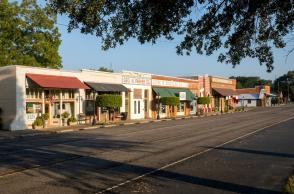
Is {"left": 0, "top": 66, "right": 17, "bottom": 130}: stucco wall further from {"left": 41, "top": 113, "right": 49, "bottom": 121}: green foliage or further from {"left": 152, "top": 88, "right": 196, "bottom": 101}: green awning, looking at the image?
{"left": 152, "top": 88, "right": 196, "bottom": 101}: green awning

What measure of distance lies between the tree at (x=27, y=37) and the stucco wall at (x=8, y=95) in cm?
1607

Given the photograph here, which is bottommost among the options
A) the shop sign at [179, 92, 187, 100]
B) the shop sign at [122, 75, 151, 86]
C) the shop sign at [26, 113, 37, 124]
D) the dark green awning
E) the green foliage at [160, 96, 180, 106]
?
the shop sign at [26, 113, 37, 124]

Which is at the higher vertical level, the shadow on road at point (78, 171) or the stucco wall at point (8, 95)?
the stucco wall at point (8, 95)

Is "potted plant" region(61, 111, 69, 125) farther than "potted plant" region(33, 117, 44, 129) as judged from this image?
Yes

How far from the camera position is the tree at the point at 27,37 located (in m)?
50.4

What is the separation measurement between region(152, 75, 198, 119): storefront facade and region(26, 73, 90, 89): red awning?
49.2ft

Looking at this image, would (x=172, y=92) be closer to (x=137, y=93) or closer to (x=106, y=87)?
(x=137, y=93)

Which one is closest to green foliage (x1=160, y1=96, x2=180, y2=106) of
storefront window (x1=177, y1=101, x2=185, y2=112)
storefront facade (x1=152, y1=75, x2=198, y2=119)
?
storefront facade (x1=152, y1=75, x2=198, y2=119)

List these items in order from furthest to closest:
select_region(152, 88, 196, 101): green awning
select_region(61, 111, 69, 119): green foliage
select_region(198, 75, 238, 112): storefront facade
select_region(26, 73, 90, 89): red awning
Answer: select_region(198, 75, 238, 112): storefront facade < select_region(152, 88, 196, 101): green awning < select_region(61, 111, 69, 119): green foliage < select_region(26, 73, 90, 89): red awning

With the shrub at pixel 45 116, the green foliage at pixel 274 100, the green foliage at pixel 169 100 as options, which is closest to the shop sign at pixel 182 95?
the green foliage at pixel 169 100

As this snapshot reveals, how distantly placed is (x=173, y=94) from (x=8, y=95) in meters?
Result: 28.6

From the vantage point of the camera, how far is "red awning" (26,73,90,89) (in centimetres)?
3412

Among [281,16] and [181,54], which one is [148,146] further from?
[281,16]

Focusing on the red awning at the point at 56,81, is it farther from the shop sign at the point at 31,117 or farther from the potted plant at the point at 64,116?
the shop sign at the point at 31,117
